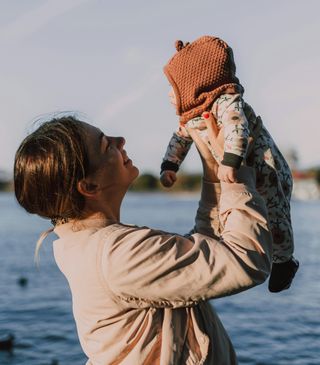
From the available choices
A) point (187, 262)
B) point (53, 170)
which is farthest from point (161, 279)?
point (53, 170)

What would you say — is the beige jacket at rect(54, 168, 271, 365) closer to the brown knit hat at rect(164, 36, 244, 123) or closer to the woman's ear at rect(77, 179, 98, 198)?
the woman's ear at rect(77, 179, 98, 198)

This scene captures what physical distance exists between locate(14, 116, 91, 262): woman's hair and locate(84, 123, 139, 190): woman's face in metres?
0.03

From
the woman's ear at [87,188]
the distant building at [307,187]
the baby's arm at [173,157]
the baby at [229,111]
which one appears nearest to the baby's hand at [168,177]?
the baby's arm at [173,157]

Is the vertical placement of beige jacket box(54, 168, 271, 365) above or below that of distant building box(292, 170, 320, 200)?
above

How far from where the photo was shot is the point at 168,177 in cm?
295

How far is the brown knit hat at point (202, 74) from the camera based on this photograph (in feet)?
8.52

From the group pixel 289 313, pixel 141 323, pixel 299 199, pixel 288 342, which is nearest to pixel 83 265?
pixel 141 323

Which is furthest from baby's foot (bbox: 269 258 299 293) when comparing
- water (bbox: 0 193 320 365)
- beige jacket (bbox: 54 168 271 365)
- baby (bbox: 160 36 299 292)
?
water (bbox: 0 193 320 365)

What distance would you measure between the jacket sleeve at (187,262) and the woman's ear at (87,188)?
0.19 metres

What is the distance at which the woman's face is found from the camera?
2203 millimetres

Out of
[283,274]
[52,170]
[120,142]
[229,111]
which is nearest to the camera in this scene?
[52,170]

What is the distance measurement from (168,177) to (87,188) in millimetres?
826

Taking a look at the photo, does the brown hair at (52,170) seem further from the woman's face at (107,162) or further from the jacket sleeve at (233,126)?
the jacket sleeve at (233,126)

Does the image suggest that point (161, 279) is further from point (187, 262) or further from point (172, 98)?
point (172, 98)
